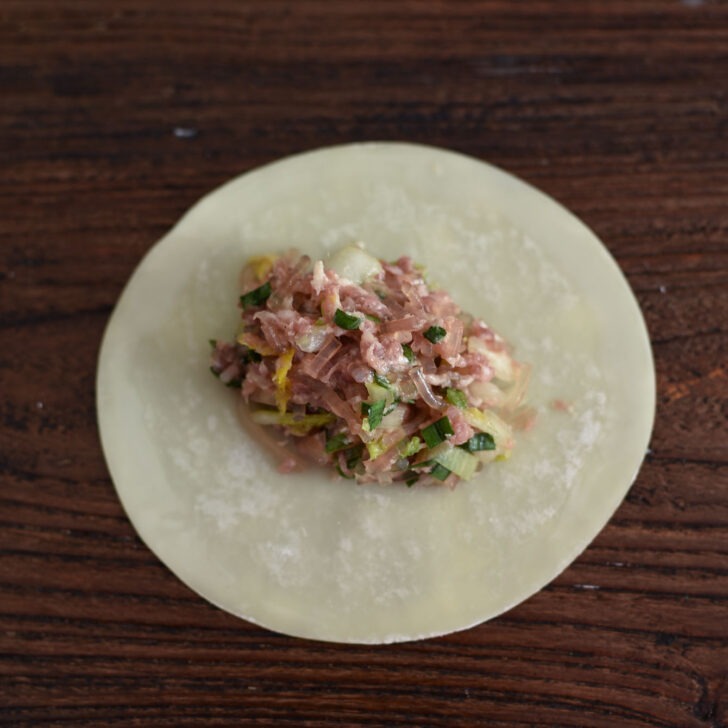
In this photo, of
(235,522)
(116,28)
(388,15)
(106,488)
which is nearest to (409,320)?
(235,522)

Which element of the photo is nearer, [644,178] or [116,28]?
[644,178]

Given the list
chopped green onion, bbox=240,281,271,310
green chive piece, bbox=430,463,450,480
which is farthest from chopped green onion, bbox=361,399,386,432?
chopped green onion, bbox=240,281,271,310

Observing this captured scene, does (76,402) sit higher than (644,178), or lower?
lower

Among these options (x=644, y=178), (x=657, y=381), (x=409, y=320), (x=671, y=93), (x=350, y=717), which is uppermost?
(x=671, y=93)

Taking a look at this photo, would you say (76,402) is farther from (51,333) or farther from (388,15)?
(388,15)

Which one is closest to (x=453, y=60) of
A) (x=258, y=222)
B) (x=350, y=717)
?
(x=258, y=222)

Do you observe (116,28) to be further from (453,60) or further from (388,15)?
(453,60)

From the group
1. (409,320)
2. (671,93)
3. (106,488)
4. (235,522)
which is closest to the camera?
(409,320)

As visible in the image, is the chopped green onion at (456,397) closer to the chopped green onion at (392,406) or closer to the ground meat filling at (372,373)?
the ground meat filling at (372,373)

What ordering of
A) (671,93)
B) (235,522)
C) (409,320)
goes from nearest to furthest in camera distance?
(409,320) → (235,522) → (671,93)
